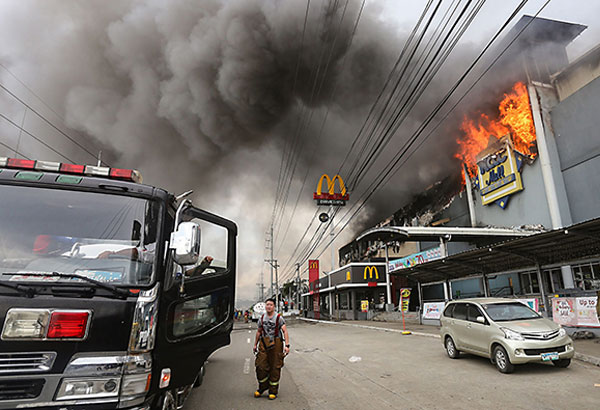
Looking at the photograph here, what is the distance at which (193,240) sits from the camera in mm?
3166

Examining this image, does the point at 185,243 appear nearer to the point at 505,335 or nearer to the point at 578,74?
the point at 505,335

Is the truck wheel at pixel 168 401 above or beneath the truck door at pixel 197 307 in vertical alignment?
beneath

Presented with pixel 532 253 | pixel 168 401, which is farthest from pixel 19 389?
pixel 532 253

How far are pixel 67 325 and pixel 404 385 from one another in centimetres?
558

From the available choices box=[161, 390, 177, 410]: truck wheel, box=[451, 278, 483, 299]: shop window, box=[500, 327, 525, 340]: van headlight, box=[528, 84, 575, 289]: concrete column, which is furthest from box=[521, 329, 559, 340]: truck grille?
box=[451, 278, 483, 299]: shop window

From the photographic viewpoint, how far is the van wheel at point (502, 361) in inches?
270

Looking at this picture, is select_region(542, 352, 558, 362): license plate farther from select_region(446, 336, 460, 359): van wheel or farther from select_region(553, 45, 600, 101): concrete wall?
select_region(553, 45, 600, 101): concrete wall

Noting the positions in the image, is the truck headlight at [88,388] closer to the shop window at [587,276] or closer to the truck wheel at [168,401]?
the truck wheel at [168,401]

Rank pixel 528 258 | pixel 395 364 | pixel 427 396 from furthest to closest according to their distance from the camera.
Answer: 1. pixel 528 258
2. pixel 395 364
3. pixel 427 396

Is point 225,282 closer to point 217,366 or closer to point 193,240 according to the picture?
point 193,240

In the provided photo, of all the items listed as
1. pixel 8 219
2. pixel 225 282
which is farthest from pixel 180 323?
pixel 8 219

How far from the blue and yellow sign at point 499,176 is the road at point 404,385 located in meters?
19.3

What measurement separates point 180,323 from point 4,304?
1.40 m

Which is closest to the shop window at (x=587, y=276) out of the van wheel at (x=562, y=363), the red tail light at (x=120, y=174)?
the van wheel at (x=562, y=363)
